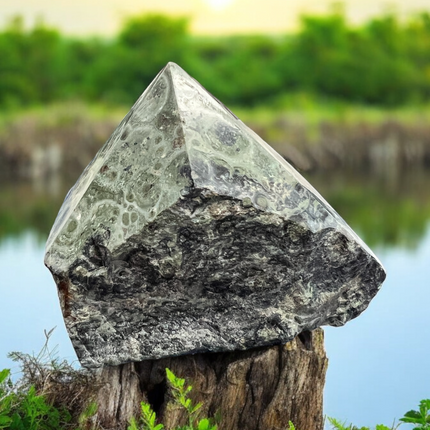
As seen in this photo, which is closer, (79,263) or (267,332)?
(79,263)

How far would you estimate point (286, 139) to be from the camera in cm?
1784

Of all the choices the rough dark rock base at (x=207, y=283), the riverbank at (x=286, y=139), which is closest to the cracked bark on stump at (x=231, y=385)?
the rough dark rock base at (x=207, y=283)

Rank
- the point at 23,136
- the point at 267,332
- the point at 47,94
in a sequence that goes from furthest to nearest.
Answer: the point at 47,94 → the point at 23,136 → the point at 267,332

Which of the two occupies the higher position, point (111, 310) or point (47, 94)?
point (47, 94)

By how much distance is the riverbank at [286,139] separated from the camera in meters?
16.5

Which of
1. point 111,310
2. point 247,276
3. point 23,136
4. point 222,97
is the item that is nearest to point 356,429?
point 247,276

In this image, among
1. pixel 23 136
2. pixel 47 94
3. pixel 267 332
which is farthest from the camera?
pixel 47 94

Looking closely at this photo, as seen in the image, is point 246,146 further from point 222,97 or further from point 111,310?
point 222,97

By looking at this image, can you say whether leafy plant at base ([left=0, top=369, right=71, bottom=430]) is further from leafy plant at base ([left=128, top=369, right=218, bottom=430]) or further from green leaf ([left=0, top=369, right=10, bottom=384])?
leafy plant at base ([left=128, top=369, right=218, bottom=430])

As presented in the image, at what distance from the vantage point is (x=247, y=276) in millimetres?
3307

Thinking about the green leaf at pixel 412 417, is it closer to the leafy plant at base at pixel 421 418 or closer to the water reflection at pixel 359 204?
the leafy plant at base at pixel 421 418

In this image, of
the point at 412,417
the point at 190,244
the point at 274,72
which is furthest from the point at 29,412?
the point at 274,72

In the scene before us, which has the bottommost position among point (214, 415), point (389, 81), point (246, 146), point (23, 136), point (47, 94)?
point (214, 415)

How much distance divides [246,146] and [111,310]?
0.89m
